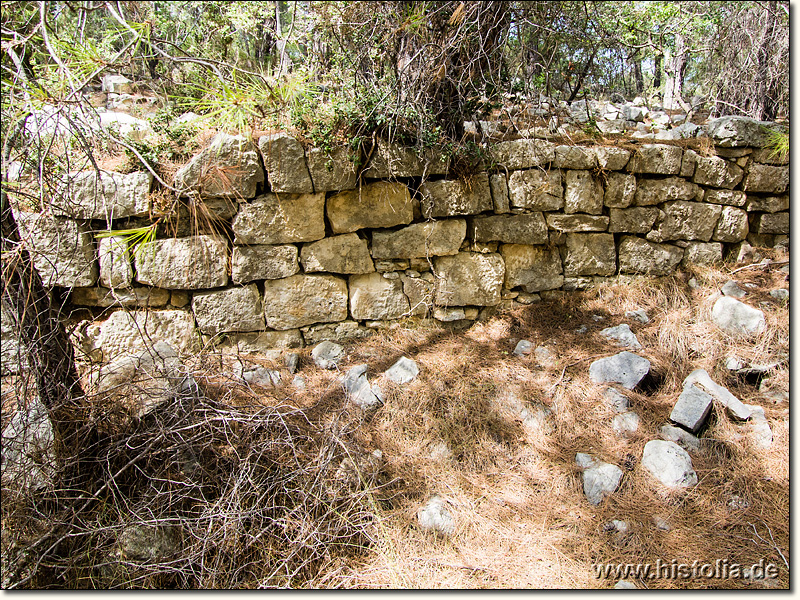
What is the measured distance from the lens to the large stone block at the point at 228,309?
124 inches

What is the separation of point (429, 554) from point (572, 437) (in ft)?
3.55

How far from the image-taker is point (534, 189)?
349cm

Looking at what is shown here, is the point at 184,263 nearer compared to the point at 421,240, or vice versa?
the point at 184,263

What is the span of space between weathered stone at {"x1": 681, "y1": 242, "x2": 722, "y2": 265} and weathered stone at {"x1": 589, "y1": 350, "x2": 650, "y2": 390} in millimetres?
1546

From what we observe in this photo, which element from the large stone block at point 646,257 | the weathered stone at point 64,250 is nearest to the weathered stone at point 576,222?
the large stone block at point 646,257

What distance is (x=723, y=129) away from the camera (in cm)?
388

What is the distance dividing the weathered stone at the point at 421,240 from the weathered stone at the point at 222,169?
0.96 meters

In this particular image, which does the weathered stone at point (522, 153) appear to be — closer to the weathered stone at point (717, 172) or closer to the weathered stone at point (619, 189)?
the weathered stone at point (619, 189)

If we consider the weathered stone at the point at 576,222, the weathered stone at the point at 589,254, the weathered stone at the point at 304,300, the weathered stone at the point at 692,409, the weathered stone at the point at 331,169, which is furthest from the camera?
the weathered stone at the point at 589,254

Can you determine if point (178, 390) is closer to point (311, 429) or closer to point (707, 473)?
point (311, 429)

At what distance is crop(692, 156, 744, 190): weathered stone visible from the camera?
12.6 feet

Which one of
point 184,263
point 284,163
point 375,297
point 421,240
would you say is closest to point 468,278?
point 421,240

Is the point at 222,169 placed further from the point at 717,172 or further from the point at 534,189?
the point at 717,172

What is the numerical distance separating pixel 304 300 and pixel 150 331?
1061 mm
